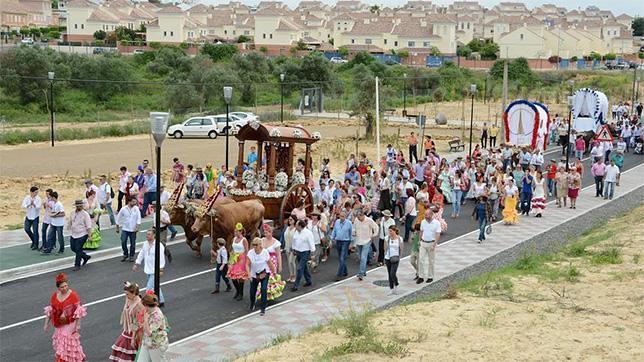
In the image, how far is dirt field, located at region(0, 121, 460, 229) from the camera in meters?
25.9

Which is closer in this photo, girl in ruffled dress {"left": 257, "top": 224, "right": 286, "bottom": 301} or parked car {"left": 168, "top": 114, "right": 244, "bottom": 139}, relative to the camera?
girl in ruffled dress {"left": 257, "top": 224, "right": 286, "bottom": 301}

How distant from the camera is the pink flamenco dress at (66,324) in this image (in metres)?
10.6

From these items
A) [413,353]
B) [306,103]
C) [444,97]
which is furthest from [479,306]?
[444,97]

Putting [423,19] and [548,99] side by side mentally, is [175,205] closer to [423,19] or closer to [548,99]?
[548,99]

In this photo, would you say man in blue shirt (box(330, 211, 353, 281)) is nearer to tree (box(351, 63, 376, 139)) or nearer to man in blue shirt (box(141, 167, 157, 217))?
man in blue shirt (box(141, 167, 157, 217))

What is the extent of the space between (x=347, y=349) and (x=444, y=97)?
64884 millimetres

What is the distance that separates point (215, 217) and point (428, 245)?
14.2 feet

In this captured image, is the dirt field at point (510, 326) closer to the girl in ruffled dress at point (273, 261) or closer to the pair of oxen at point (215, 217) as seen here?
the girl in ruffled dress at point (273, 261)

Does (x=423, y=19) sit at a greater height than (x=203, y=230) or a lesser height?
greater

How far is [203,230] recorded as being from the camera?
16.7 m

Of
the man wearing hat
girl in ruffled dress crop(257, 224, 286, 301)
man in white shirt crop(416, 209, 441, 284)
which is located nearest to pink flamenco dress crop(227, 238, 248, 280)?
girl in ruffled dress crop(257, 224, 286, 301)

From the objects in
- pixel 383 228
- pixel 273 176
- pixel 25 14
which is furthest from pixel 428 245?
pixel 25 14

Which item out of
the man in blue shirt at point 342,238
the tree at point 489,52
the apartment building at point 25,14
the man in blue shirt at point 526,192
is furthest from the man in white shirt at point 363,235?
the apartment building at point 25,14

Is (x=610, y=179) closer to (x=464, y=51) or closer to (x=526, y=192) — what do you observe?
(x=526, y=192)
